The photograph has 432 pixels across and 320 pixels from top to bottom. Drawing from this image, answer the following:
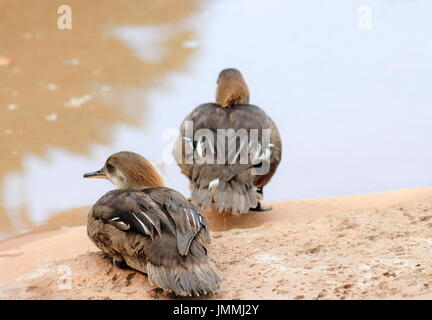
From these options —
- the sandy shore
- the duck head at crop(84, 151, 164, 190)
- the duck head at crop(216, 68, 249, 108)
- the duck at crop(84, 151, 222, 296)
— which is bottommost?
the sandy shore

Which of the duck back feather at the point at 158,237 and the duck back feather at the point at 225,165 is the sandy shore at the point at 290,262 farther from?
the duck back feather at the point at 225,165

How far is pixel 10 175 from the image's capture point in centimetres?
942

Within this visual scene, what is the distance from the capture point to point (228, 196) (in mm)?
7332

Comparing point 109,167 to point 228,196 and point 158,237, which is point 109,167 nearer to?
point 228,196

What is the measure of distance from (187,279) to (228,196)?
99.6 inches

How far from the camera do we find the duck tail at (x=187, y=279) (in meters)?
4.80

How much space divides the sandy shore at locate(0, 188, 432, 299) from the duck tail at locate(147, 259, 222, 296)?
11 cm

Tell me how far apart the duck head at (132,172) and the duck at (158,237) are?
182 mm

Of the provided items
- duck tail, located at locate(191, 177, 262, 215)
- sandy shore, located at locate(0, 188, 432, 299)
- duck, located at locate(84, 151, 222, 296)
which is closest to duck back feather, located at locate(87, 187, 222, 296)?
duck, located at locate(84, 151, 222, 296)

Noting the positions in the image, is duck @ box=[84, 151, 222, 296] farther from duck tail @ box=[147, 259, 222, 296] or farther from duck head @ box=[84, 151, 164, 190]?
duck head @ box=[84, 151, 164, 190]

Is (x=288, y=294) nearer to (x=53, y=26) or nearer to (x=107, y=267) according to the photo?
(x=107, y=267)

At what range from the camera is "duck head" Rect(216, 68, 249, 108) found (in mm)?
8781
